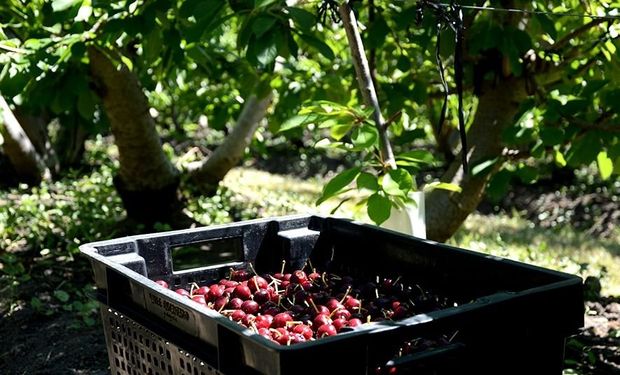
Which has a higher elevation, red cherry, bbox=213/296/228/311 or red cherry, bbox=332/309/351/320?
red cherry, bbox=213/296/228/311

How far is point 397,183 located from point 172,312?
87 centimetres

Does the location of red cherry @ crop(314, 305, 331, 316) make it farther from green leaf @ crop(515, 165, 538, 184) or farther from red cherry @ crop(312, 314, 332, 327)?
green leaf @ crop(515, 165, 538, 184)

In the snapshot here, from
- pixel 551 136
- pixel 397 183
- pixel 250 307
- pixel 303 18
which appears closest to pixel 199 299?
pixel 250 307

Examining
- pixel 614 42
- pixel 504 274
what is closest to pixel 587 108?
pixel 614 42

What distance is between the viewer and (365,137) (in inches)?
99.7

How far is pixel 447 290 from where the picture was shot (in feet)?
7.71

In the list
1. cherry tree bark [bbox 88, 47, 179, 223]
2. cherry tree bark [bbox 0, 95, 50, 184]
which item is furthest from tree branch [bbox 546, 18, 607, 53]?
cherry tree bark [bbox 0, 95, 50, 184]

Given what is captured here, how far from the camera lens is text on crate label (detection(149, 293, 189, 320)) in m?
1.90

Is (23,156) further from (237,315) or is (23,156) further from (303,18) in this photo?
(237,315)

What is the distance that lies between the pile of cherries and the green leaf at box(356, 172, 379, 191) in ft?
0.93

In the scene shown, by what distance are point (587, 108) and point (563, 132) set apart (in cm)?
30

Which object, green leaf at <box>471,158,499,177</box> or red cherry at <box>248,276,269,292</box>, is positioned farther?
green leaf at <box>471,158,499,177</box>

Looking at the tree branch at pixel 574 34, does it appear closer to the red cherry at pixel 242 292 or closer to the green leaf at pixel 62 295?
the red cherry at pixel 242 292

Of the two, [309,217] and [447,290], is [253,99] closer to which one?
[309,217]
